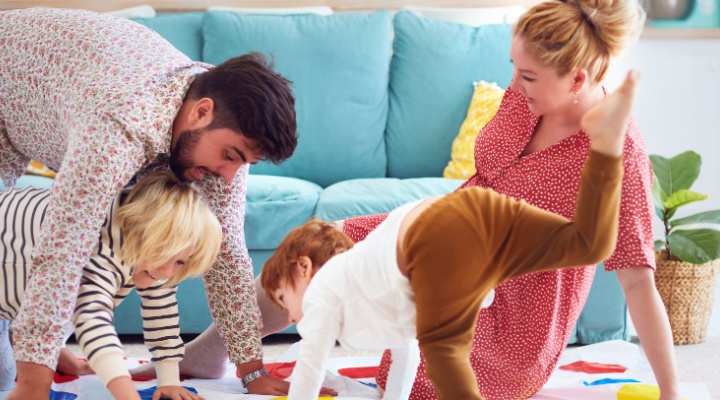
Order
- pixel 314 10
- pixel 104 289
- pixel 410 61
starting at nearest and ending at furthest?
pixel 104 289 < pixel 410 61 < pixel 314 10

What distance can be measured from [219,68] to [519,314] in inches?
32.8

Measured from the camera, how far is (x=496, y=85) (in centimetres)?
306

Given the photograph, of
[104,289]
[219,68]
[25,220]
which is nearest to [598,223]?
[219,68]

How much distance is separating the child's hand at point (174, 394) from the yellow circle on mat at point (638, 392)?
966mm

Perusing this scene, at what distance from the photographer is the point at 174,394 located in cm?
181

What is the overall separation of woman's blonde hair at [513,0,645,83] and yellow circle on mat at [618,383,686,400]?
796mm

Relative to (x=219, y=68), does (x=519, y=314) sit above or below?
below

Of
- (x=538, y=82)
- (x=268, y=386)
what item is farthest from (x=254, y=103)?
(x=268, y=386)

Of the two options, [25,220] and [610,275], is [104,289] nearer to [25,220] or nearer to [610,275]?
[25,220]

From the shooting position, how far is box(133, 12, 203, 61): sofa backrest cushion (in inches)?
126

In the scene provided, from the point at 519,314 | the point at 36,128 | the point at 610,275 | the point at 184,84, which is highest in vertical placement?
the point at 184,84

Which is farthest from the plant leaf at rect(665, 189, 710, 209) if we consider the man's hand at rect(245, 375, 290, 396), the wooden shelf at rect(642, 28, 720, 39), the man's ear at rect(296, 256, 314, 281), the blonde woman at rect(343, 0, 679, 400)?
the man's ear at rect(296, 256, 314, 281)

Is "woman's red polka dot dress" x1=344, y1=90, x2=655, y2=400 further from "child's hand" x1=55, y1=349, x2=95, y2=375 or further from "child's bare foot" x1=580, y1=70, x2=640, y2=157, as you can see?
"child's hand" x1=55, y1=349, x2=95, y2=375

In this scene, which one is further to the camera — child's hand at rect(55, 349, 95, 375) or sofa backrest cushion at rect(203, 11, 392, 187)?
sofa backrest cushion at rect(203, 11, 392, 187)
